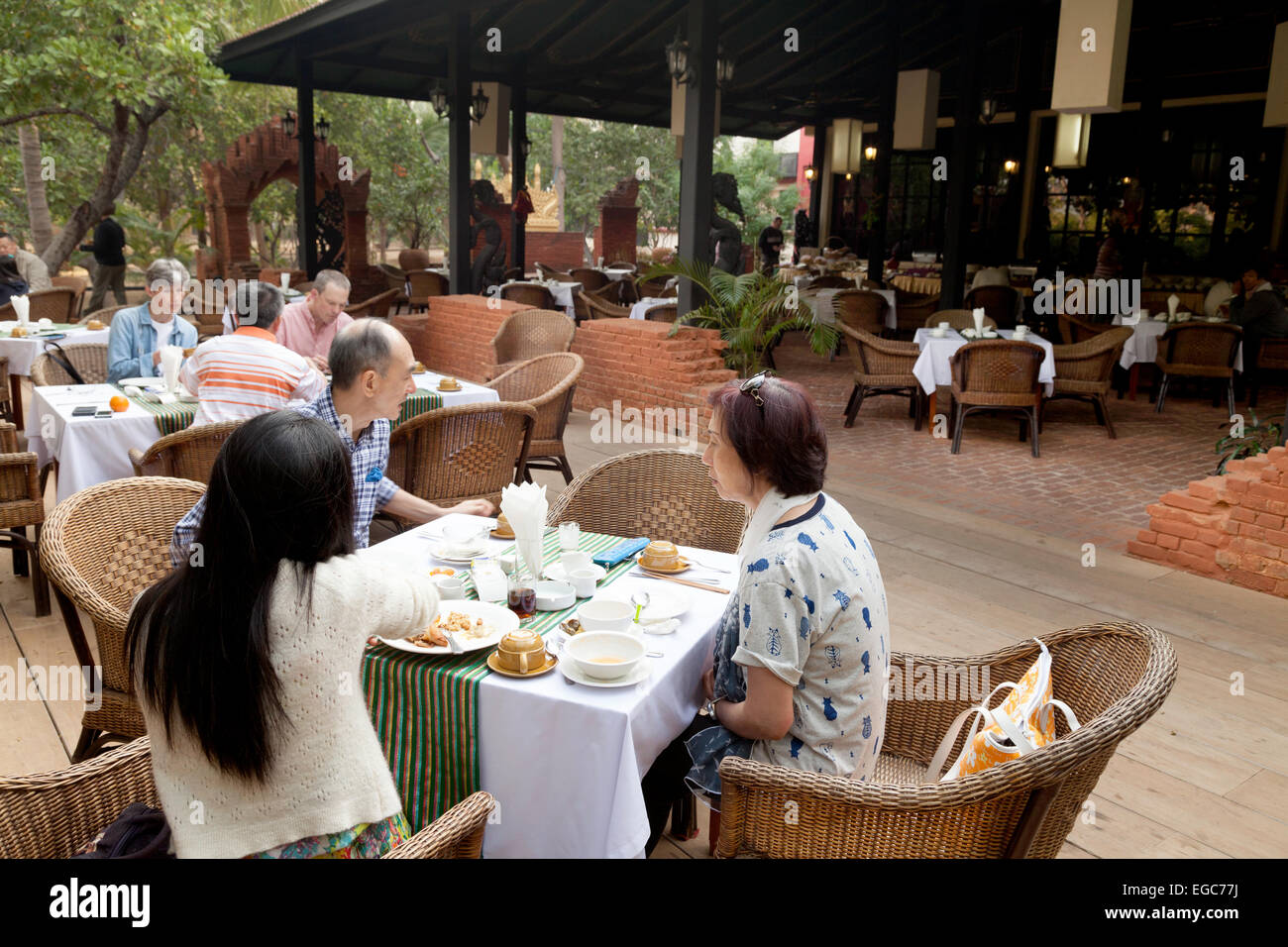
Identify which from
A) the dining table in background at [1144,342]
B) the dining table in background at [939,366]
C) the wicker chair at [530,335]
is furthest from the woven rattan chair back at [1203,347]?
the wicker chair at [530,335]

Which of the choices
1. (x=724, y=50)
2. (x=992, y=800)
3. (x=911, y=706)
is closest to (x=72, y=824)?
(x=992, y=800)

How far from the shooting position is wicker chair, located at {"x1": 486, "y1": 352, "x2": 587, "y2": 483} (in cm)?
468

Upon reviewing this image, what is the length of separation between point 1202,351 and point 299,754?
8419mm

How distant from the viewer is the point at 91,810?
1604 mm

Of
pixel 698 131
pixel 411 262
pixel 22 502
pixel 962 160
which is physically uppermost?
pixel 962 160

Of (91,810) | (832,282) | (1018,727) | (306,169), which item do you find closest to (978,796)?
(1018,727)

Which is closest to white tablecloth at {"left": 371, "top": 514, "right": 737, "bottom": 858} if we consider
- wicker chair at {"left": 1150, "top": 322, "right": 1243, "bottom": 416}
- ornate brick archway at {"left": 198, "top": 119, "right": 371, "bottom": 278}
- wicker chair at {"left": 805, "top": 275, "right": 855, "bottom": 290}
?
wicker chair at {"left": 1150, "top": 322, "right": 1243, "bottom": 416}

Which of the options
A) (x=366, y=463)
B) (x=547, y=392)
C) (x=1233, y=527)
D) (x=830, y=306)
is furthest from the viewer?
(x=830, y=306)

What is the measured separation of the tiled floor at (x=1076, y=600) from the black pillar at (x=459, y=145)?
9.67 feet

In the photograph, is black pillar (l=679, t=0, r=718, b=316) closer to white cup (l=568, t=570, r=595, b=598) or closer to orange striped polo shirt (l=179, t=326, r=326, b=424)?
orange striped polo shirt (l=179, t=326, r=326, b=424)

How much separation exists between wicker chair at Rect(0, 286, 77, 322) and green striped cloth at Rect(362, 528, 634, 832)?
743 centimetres

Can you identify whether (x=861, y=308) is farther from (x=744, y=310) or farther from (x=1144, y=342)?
(x=744, y=310)

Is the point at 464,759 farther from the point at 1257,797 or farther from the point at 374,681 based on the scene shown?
the point at 1257,797

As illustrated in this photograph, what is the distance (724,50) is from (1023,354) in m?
3.69
